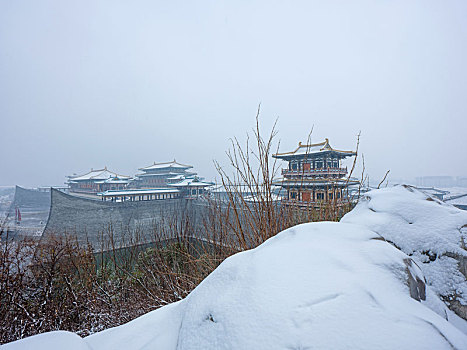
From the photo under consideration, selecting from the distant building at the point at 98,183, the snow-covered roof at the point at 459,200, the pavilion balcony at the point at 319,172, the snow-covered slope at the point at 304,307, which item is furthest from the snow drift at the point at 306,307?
the distant building at the point at 98,183

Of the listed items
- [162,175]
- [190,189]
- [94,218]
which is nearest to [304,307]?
[94,218]

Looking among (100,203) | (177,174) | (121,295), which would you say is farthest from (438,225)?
(177,174)

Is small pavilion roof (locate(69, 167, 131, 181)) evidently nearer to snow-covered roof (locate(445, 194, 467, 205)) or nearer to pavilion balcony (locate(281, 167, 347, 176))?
pavilion balcony (locate(281, 167, 347, 176))

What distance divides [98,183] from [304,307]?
1986 centimetres

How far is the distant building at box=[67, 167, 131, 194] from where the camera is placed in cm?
→ 1710

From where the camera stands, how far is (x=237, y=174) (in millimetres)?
1764

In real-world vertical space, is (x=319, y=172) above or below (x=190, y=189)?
above

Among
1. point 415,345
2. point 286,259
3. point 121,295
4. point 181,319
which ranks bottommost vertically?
point 121,295

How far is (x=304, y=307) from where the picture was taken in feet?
1.83

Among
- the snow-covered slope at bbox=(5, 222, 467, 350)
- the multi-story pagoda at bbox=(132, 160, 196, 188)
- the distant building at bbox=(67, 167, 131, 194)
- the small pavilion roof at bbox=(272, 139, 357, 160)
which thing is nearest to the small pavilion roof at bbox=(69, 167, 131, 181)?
the distant building at bbox=(67, 167, 131, 194)

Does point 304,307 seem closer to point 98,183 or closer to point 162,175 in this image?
point 98,183

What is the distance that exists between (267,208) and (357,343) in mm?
1130

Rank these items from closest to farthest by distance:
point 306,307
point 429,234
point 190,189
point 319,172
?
point 306,307
point 429,234
point 319,172
point 190,189

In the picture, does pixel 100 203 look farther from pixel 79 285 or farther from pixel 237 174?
pixel 237 174
